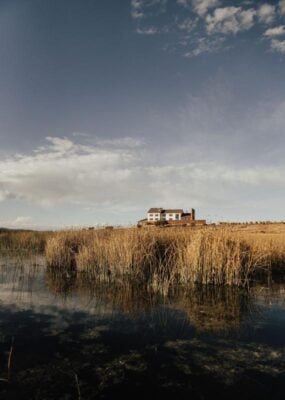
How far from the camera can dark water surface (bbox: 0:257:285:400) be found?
3.75 m

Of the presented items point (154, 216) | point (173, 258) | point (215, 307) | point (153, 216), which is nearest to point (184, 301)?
point (215, 307)

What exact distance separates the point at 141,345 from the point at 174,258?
5775 mm

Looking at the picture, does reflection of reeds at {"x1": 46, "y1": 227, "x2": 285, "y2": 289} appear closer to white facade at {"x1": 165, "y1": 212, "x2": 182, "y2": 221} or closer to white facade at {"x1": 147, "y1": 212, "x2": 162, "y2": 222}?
white facade at {"x1": 165, "y1": 212, "x2": 182, "y2": 221}

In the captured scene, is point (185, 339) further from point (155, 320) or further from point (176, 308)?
point (176, 308)

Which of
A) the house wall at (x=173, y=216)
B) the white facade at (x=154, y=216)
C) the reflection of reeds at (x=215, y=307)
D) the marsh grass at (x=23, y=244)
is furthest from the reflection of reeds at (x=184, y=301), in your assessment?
the white facade at (x=154, y=216)

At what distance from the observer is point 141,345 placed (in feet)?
16.2

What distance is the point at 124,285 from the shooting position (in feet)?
31.0

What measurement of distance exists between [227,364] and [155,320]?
203 cm

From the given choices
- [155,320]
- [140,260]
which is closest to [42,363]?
[155,320]

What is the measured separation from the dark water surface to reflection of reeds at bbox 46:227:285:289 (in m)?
1.09

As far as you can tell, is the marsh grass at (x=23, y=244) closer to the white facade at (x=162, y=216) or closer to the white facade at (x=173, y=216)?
the white facade at (x=173, y=216)

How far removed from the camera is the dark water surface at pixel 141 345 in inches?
148

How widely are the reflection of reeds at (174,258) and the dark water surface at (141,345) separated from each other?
42.7 inches

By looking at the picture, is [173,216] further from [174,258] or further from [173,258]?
[173,258]
